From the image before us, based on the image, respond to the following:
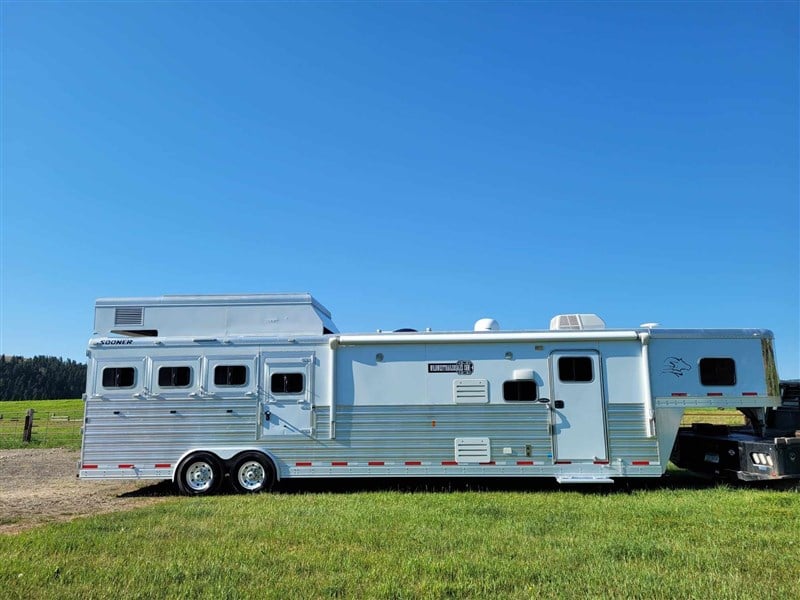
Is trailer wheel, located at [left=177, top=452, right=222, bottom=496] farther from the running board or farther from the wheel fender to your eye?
the running board

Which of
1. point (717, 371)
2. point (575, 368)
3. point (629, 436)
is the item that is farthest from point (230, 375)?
point (717, 371)

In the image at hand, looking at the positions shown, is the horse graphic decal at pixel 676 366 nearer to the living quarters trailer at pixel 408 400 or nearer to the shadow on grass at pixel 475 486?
the living quarters trailer at pixel 408 400

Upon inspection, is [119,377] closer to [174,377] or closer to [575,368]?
[174,377]

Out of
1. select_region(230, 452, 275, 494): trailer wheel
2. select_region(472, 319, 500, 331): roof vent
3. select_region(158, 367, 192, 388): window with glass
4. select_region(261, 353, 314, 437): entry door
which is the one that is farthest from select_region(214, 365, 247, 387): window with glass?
select_region(472, 319, 500, 331): roof vent

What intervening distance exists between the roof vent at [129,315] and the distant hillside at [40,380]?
308 ft

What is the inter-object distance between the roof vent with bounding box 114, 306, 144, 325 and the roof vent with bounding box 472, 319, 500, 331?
5961 mm

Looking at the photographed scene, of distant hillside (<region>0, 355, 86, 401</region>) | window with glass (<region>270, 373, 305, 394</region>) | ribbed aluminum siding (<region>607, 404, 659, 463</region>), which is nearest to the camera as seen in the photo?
ribbed aluminum siding (<region>607, 404, 659, 463</region>)

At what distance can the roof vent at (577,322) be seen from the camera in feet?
33.9

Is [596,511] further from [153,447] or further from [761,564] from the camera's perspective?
[153,447]

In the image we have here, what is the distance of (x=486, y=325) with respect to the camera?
34.1 ft

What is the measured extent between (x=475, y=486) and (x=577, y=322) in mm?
3400

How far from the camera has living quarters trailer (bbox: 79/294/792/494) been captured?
31.7 feet

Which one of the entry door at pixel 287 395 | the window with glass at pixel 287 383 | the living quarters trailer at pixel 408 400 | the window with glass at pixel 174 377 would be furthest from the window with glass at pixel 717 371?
the window with glass at pixel 174 377

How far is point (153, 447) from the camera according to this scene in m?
9.95
